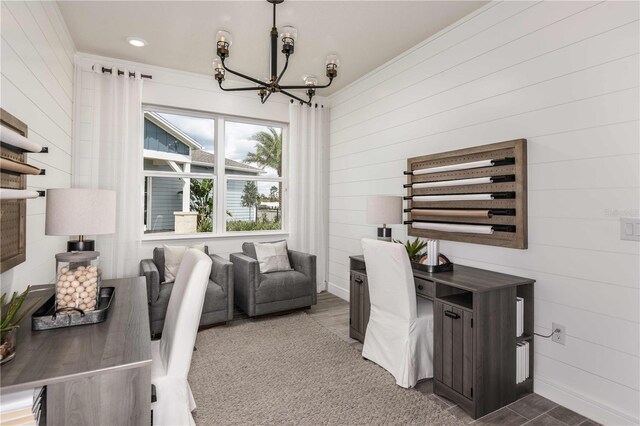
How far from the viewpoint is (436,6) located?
270cm

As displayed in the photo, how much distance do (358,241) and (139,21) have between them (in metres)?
3.24

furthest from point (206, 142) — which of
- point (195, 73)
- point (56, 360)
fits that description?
point (56, 360)

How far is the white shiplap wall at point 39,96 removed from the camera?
1.80 metres

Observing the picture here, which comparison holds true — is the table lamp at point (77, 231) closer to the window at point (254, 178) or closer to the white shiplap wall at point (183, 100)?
the white shiplap wall at point (183, 100)

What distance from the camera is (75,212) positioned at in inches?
61.3

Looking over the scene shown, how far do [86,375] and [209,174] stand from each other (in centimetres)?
354

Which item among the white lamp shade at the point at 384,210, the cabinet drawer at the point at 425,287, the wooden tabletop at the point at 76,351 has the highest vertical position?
the white lamp shade at the point at 384,210

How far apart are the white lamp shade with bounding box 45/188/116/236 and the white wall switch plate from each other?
2.77m

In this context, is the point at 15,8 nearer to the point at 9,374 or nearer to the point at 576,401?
the point at 9,374

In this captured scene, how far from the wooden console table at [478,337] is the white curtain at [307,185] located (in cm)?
245

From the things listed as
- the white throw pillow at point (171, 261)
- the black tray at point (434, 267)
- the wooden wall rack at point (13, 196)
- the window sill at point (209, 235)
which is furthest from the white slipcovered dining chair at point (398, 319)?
the window sill at point (209, 235)

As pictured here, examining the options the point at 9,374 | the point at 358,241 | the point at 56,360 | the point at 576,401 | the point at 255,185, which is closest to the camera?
the point at 9,374

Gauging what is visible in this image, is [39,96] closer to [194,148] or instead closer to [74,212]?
[74,212]

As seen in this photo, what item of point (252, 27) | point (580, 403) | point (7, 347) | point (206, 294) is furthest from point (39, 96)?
point (580, 403)
